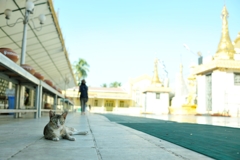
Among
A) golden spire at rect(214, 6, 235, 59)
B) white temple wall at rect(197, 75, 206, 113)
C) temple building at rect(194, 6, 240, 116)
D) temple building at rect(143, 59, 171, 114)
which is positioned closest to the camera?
temple building at rect(194, 6, 240, 116)

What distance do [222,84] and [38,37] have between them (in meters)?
12.5

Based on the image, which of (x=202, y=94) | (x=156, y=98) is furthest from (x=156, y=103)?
(x=202, y=94)

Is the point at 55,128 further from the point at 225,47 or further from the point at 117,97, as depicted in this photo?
the point at 117,97

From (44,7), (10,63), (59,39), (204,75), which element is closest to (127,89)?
(204,75)

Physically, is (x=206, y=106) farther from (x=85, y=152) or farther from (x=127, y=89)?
(x=127, y=89)

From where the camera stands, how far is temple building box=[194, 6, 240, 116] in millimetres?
18094

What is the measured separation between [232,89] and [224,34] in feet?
15.9

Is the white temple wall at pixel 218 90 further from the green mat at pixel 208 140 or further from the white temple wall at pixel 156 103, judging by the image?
the green mat at pixel 208 140

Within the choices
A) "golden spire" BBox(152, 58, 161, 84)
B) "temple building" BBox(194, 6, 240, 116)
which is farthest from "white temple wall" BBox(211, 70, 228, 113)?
"golden spire" BBox(152, 58, 161, 84)

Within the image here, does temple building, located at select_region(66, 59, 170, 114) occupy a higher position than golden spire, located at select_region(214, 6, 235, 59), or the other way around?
golden spire, located at select_region(214, 6, 235, 59)

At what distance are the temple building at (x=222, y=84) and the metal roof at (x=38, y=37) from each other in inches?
418

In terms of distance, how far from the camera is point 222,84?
18.5m

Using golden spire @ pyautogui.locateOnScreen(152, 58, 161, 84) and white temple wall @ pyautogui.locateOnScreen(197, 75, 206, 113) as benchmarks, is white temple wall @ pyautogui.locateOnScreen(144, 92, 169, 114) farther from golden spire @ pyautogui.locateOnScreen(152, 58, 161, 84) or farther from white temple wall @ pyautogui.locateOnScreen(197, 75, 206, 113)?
white temple wall @ pyautogui.locateOnScreen(197, 75, 206, 113)

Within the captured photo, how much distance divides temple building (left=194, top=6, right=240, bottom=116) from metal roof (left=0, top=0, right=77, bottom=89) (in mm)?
10620
